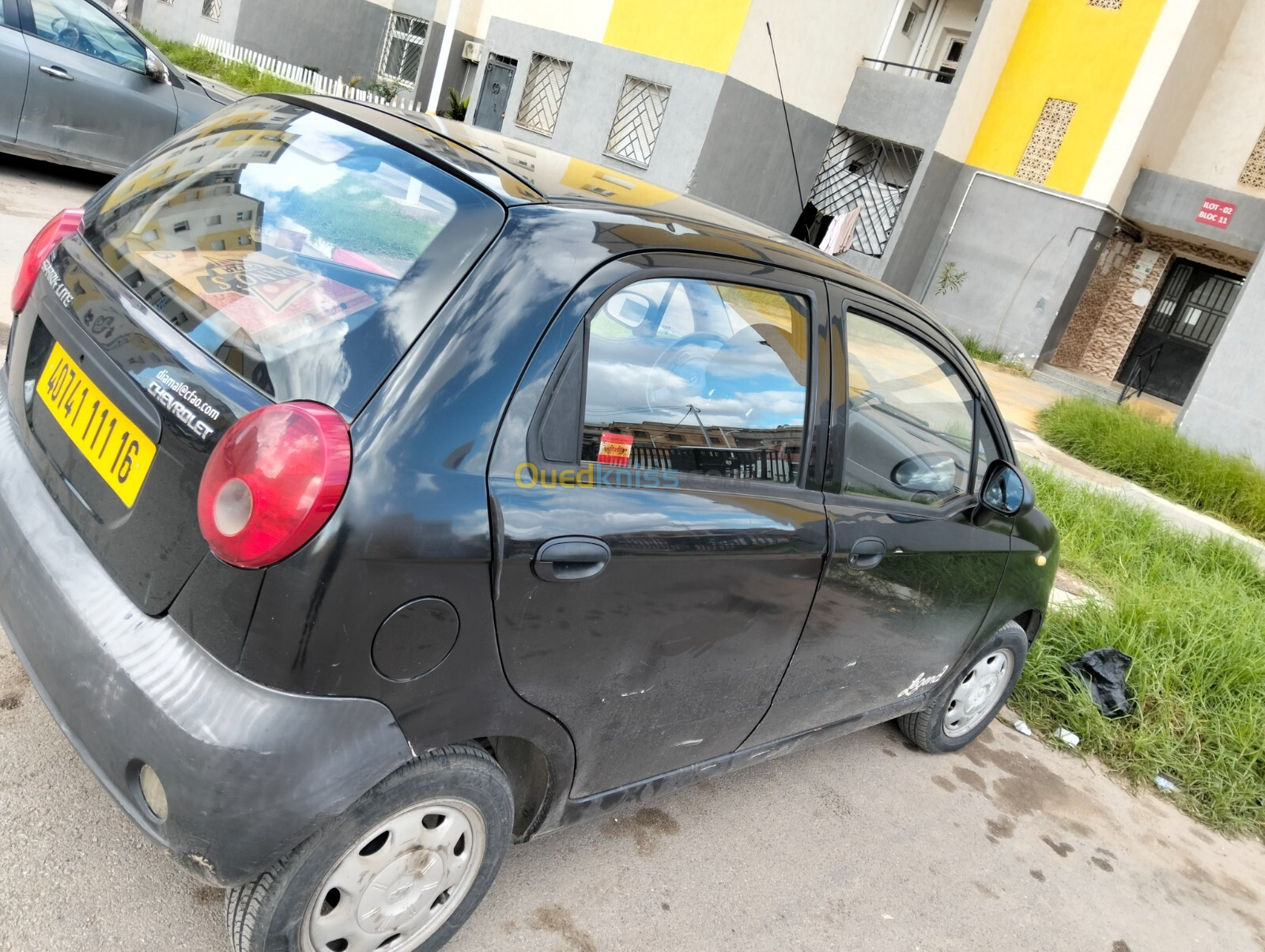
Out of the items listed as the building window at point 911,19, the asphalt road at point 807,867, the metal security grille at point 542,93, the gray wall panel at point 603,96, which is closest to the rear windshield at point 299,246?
the asphalt road at point 807,867

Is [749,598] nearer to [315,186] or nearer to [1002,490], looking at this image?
[1002,490]

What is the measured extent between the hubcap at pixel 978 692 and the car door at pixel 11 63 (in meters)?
7.38

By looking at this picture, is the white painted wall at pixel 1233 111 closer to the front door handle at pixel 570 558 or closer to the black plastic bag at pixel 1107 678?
the black plastic bag at pixel 1107 678

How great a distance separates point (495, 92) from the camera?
18062 millimetres

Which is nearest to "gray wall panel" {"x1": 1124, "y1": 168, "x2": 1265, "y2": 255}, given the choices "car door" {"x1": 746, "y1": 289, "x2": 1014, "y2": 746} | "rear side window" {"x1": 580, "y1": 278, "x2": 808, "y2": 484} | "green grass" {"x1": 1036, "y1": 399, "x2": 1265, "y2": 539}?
"green grass" {"x1": 1036, "y1": 399, "x2": 1265, "y2": 539}

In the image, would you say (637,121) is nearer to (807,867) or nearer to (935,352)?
(935,352)

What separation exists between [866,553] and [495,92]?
1740 centimetres

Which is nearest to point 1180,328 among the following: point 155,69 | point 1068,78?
point 1068,78

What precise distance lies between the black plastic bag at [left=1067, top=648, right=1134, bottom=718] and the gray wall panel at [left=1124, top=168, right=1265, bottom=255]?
1474cm

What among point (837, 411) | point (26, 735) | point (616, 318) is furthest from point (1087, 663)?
point (26, 735)

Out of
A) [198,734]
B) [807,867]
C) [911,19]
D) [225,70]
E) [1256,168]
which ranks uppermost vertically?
[911,19]

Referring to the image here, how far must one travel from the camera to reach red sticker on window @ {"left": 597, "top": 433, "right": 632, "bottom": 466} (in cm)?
207

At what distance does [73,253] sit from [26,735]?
125 centimetres

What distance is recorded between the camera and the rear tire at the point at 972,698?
373cm
